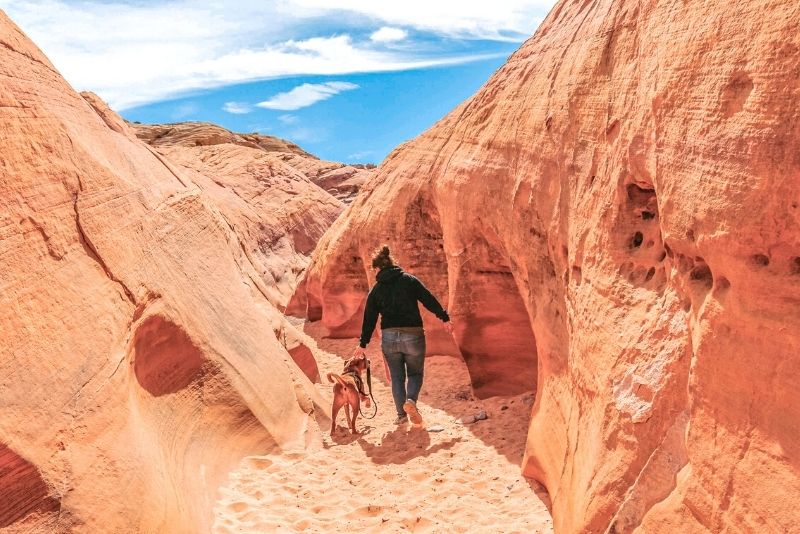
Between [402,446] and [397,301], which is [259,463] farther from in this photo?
[397,301]

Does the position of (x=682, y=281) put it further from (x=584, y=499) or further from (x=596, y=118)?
(x=596, y=118)

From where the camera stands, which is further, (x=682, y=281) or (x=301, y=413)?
(x=301, y=413)

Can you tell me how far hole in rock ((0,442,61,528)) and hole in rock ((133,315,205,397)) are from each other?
1.20m

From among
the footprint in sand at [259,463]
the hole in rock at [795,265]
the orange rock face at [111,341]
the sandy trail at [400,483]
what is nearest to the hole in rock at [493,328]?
the sandy trail at [400,483]

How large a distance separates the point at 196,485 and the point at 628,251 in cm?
324

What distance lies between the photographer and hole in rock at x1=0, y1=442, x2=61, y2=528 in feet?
10.4

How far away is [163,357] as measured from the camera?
191 inches

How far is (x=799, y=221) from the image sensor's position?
250cm

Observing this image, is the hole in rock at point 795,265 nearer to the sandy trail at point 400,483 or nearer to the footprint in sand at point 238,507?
the sandy trail at point 400,483

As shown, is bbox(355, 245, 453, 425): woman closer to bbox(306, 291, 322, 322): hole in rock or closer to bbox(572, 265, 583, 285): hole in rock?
bbox(572, 265, 583, 285): hole in rock

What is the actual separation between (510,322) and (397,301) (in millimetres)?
1722

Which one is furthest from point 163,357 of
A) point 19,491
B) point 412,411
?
point 412,411

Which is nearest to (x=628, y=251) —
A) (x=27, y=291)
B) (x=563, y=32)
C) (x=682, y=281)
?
(x=682, y=281)

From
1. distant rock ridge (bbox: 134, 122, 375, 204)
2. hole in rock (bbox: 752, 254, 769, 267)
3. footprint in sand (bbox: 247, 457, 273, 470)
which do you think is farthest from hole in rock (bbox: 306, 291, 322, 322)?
distant rock ridge (bbox: 134, 122, 375, 204)
